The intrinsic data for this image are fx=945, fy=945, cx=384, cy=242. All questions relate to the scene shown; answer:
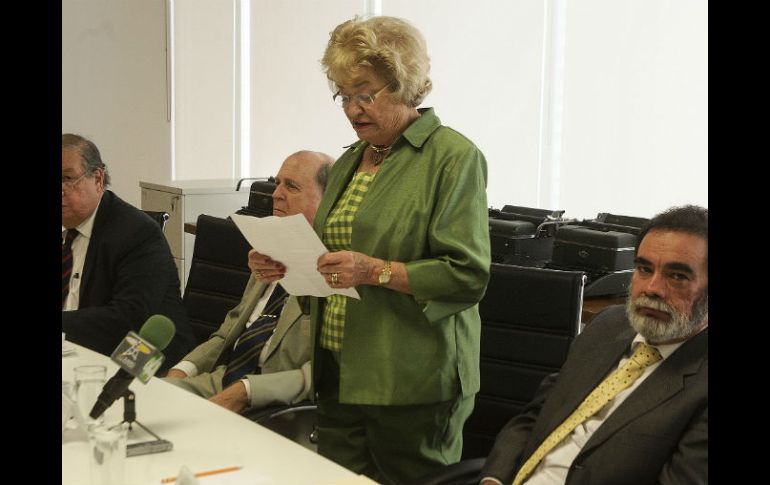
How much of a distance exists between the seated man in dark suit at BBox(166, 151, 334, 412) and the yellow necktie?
2.39 feet

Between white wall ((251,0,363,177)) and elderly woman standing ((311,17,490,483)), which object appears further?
white wall ((251,0,363,177))

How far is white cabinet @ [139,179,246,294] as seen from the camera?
5.23m

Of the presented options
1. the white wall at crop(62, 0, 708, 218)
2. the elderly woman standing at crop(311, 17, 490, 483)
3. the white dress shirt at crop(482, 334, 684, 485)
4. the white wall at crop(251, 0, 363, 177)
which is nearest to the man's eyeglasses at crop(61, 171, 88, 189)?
the elderly woman standing at crop(311, 17, 490, 483)

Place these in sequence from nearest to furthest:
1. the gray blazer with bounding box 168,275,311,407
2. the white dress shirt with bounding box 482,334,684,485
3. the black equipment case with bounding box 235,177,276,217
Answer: the white dress shirt with bounding box 482,334,684,485 < the gray blazer with bounding box 168,275,311,407 < the black equipment case with bounding box 235,177,276,217

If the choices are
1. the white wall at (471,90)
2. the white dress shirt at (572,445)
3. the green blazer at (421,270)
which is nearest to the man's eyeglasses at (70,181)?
the green blazer at (421,270)

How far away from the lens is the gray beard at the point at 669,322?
1.88 meters

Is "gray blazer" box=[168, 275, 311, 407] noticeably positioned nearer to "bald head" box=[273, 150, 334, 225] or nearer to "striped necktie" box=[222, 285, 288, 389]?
"striped necktie" box=[222, 285, 288, 389]

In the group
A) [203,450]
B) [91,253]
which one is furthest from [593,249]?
[203,450]

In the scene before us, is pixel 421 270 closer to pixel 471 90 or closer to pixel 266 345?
pixel 266 345

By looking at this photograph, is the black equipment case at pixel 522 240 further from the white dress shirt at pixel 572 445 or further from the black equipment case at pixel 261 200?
the white dress shirt at pixel 572 445

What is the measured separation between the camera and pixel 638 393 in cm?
185

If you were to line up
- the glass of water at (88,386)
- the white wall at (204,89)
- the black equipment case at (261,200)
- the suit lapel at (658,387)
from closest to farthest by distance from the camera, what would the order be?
1. the glass of water at (88,386)
2. the suit lapel at (658,387)
3. the black equipment case at (261,200)
4. the white wall at (204,89)

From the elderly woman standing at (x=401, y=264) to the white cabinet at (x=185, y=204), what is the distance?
319cm
